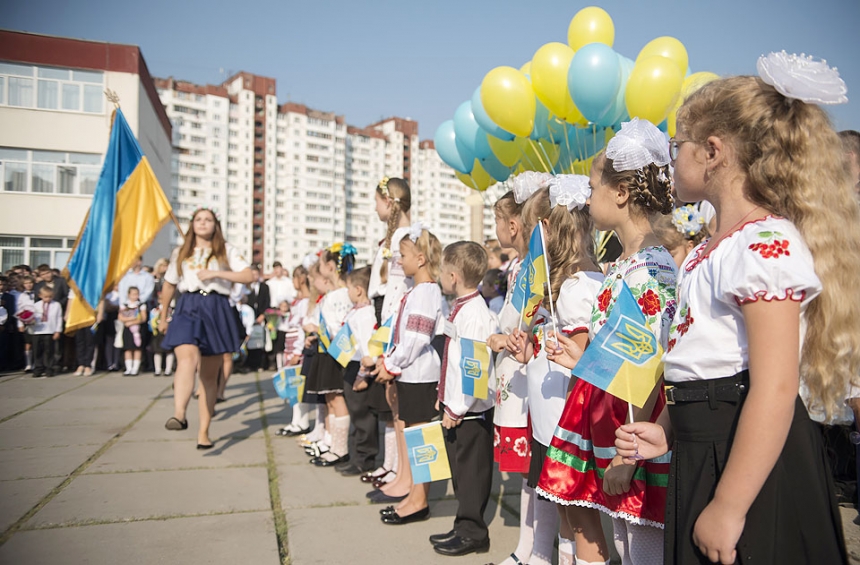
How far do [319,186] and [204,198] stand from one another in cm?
1696

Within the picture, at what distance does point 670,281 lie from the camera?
6.53 feet

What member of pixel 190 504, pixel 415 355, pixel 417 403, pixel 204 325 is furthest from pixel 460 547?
pixel 204 325

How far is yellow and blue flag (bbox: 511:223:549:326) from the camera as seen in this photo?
7.83ft

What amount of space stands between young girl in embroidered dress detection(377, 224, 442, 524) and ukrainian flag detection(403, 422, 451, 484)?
1.06 feet

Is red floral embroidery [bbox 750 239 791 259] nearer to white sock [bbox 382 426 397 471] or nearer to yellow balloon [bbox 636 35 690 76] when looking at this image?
white sock [bbox 382 426 397 471]

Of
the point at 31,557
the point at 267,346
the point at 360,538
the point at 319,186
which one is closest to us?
the point at 31,557

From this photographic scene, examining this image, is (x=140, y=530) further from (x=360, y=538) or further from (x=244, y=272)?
(x=244, y=272)

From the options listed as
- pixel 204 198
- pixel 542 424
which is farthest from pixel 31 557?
pixel 204 198

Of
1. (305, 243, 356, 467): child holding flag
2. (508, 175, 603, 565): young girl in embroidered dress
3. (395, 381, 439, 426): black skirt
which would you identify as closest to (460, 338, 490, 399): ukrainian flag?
(508, 175, 603, 565): young girl in embroidered dress

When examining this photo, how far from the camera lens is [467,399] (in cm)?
326

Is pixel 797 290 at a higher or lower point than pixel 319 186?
lower

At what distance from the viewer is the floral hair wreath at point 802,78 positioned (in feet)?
4.50

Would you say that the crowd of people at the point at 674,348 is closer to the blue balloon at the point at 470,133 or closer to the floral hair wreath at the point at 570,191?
the floral hair wreath at the point at 570,191

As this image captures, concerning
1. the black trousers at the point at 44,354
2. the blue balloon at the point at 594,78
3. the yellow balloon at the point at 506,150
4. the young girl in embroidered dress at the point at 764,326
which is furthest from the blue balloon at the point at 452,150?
the young girl in embroidered dress at the point at 764,326
